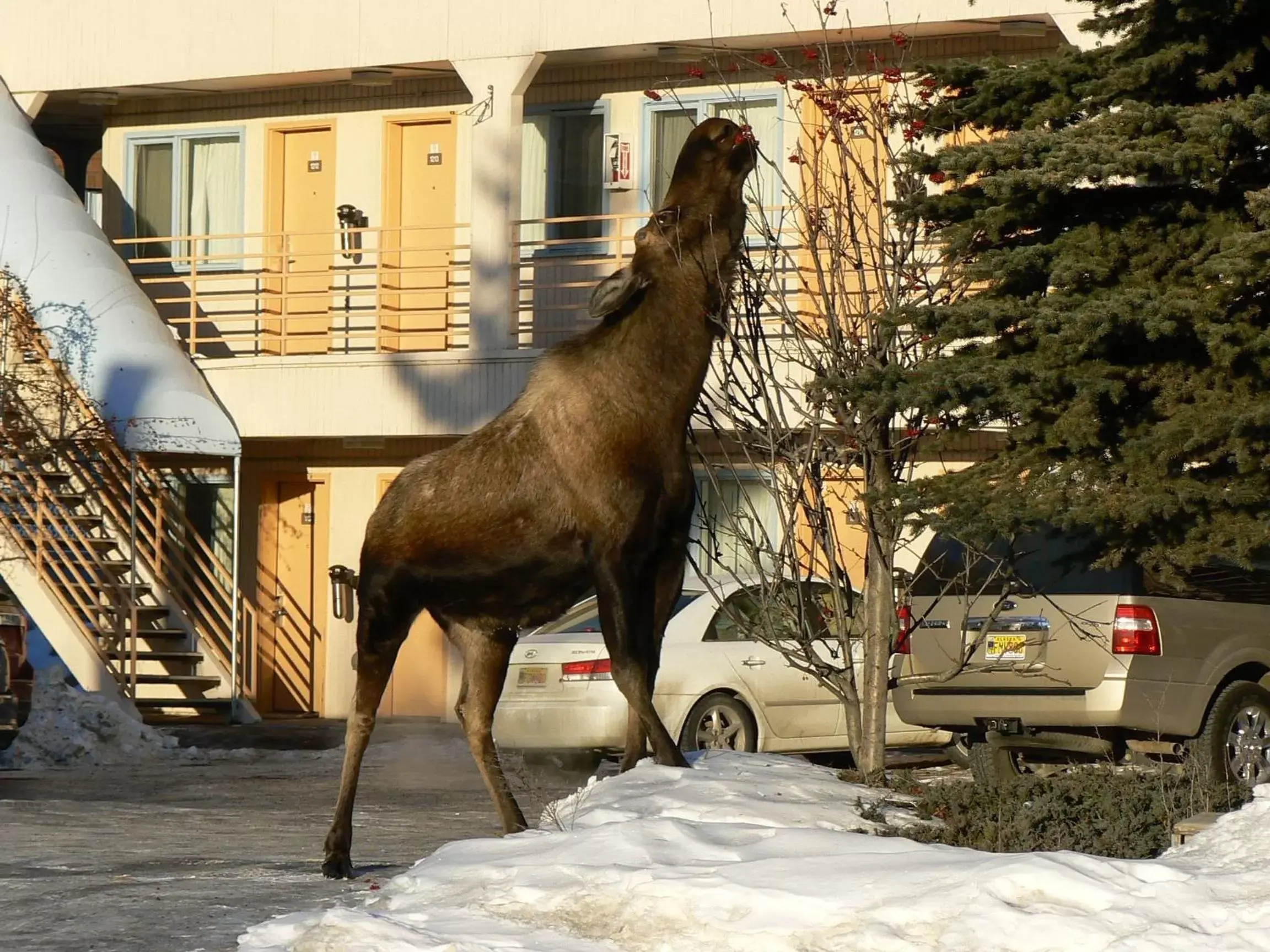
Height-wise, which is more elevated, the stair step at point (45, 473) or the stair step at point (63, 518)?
the stair step at point (45, 473)

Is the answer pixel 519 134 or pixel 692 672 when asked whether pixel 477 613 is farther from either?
pixel 519 134

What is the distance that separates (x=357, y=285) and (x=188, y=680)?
567 centimetres

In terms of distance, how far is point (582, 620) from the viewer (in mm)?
17656

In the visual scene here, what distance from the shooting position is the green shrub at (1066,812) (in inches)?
324

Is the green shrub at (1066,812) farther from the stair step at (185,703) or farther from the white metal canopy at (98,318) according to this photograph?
the white metal canopy at (98,318)

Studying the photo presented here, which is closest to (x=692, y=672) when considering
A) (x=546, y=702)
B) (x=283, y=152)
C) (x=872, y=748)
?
(x=546, y=702)

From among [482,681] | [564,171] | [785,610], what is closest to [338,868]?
[482,681]

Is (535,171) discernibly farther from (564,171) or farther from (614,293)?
(614,293)

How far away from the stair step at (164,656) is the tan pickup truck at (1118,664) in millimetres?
9804

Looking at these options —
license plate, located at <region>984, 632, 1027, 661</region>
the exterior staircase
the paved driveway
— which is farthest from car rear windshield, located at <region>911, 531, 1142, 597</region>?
the exterior staircase

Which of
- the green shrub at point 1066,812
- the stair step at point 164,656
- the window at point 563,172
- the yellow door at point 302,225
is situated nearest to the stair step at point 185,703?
the stair step at point 164,656

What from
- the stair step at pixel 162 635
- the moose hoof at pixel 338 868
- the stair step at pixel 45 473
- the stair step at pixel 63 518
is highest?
the stair step at pixel 45 473

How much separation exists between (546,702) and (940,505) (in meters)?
7.61

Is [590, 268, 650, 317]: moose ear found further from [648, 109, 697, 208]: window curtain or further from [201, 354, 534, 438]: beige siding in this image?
[648, 109, 697, 208]: window curtain
